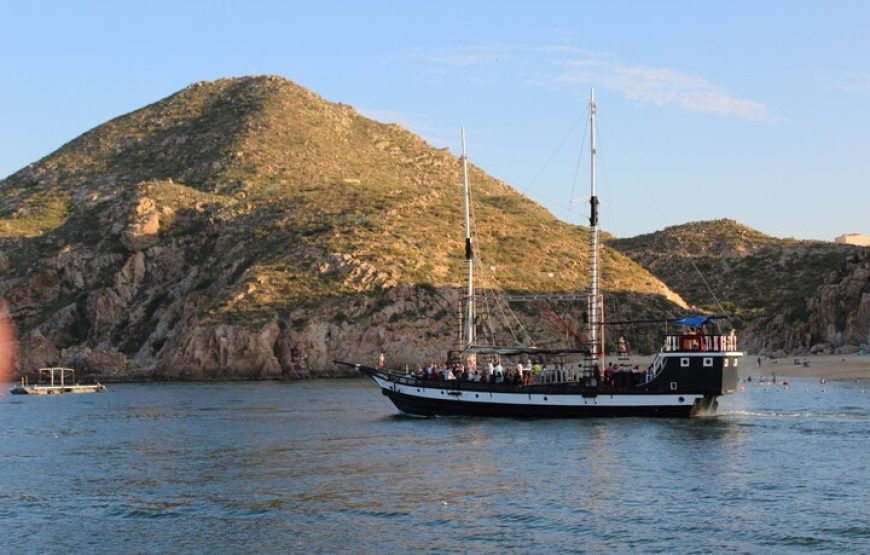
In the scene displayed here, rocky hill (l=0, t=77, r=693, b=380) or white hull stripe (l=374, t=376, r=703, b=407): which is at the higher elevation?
rocky hill (l=0, t=77, r=693, b=380)

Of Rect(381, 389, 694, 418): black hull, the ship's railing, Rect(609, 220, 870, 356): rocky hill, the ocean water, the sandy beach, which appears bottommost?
the ocean water

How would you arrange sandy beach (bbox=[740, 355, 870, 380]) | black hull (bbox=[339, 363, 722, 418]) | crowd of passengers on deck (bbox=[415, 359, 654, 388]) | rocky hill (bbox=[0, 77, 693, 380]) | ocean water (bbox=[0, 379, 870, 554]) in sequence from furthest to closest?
1. rocky hill (bbox=[0, 77, 693, 380])
2. sandy beach (bbox=[740, 355, 870, 380])
3. crowd of passengers on deck (bbox=[415, 359, 654, 388])
4. black hull (bbox=[339, 363, 722, 418])
5. ocean water (bbox=[0, 379, 870, 554])

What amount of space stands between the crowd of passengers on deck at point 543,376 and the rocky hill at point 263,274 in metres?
52.0

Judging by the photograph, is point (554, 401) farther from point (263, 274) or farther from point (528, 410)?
point (263, 274)

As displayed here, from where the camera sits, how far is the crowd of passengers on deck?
7140 centimetres

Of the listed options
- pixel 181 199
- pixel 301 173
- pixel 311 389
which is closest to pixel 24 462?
pixel 311 389

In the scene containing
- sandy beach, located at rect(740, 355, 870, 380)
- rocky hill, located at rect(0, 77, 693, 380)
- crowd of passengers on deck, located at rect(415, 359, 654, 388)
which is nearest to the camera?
crowd of passengers on deck, located at rect(415, 359, 654, 388)

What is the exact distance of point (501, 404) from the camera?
73.1 m

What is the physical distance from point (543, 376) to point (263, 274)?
73.8 meters

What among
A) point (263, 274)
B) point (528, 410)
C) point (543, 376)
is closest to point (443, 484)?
point (528, 410)

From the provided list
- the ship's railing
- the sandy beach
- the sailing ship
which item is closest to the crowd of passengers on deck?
the sailing ship

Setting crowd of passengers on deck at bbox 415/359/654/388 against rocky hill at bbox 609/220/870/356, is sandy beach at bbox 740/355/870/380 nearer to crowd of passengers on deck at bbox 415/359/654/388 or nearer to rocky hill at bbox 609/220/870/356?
rocky hill at bbox 609/220/870/356

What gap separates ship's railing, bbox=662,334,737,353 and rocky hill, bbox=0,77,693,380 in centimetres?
6231

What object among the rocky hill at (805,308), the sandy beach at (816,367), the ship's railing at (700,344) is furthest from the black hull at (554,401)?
the rocky hill at (805,308)
